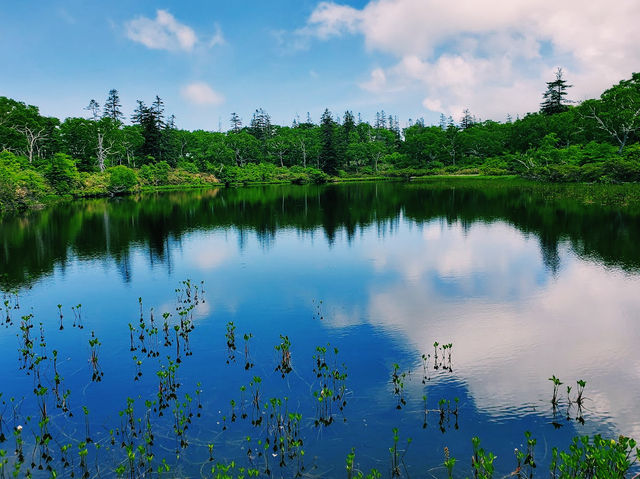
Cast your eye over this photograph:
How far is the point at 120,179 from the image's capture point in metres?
76.9

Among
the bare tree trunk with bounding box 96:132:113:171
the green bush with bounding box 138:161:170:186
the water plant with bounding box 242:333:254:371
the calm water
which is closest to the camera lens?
the calm water

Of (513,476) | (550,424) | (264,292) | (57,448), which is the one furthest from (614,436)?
(264,292)

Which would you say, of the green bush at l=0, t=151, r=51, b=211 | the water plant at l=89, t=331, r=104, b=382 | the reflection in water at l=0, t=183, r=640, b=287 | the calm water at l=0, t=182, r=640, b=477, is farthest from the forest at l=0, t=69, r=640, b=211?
the water plant at l=89, t=331, r=104, b=382

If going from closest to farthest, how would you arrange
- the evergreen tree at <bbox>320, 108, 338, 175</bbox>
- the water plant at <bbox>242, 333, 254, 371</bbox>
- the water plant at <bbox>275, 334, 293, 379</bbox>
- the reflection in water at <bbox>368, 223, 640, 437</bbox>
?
the reflection in water at <bbox>368, 223, 640, 437</bbox> → the water plant at <bbox>275, 334, 293, 379</bbox> → the water plant at <bbox>242, 333, 254, 371</bbox> → the evergreen tree at <bbox>320, 108, 338, 175</bbox>

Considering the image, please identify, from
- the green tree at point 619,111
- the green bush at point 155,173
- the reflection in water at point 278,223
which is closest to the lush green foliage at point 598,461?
the reflection in water at point 278,223

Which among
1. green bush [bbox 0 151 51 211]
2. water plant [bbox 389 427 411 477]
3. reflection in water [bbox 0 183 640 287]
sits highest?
green bush [bbox 0 151 51 211]

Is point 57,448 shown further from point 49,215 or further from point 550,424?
point 49,215

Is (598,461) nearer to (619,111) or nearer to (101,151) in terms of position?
(619,111)

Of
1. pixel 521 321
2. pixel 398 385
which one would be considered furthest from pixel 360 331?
pixel 521 321

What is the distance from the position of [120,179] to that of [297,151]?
55601 millimetres

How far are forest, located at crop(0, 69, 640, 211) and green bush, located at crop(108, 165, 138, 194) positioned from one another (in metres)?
0.18

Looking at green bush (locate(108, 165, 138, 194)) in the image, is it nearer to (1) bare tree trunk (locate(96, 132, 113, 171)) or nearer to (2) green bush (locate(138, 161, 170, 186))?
(1) bare tree trunk (locate(96, 132, 113, 171))

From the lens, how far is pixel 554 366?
38.8ft

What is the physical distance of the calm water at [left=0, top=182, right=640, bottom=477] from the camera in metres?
9.20
